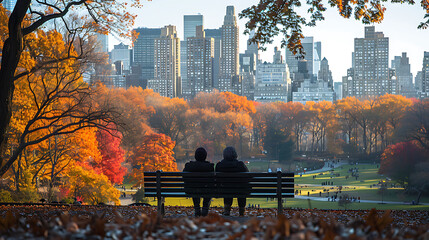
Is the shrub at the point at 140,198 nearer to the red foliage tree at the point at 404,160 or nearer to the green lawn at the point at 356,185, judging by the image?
the green lawn at the point at 356,185

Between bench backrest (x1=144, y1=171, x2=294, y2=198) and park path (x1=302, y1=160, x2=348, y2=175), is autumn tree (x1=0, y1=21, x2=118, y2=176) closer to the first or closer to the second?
bench backrest (x1=144, y1=171, x2=294, y2=198)

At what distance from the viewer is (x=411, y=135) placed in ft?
164

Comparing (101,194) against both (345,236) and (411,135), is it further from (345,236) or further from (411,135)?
(411,135)

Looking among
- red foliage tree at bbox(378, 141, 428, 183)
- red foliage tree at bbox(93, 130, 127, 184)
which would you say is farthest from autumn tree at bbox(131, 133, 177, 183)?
red foliage tree at bbox(378, 141, 428, 183)

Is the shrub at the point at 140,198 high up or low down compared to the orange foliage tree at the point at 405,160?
down

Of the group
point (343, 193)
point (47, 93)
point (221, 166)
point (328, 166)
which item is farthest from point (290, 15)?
point (328, 166)

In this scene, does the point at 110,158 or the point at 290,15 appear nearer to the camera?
the point at 290,15

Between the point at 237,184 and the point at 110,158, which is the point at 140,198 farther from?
the point at 237,184

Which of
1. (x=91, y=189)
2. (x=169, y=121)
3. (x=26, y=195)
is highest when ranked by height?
(x=169, y=121)

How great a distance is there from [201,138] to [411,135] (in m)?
27.3

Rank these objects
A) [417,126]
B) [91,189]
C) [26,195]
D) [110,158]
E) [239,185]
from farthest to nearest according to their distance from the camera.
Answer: [417,126] < [110,158] < [91,189] < [26,195] < [239,185]

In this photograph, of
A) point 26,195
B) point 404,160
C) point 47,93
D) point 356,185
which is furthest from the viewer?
point 356,185

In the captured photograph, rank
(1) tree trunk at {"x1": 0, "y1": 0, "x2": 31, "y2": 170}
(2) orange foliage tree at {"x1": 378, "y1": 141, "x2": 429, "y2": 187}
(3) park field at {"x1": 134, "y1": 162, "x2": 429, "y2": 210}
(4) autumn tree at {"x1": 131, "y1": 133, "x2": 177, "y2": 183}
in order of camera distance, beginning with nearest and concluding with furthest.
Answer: (1) tree trunk at {"x1": 0, "y1": 0, "x2": 31, "y2": 170}, (3) park field at {"x1": 134, "y1": 162, "x2": 429, "y2": 210}, (4) autumn tree at {"x1": 131, "y1": 133, "x2": 177, "y2": 183}, (2) orange foliage tree at {"x1": 378, "y1": 141, "x2": 429, "y2": 187}

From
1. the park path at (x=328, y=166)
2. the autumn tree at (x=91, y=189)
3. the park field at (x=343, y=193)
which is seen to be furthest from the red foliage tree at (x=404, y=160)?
the autumn tree at (x=91, y=189)
